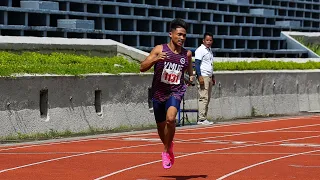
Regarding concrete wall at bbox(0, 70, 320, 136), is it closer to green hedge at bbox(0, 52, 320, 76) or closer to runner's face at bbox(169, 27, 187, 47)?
green hedge at bbox(0, 52, 320, 76)

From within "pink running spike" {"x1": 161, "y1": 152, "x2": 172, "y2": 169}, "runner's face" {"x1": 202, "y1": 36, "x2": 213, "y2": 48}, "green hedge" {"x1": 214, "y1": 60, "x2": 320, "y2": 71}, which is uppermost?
"runner's face" {"x1": 202, "y1": 36, "x2": 213, "y2": 48}

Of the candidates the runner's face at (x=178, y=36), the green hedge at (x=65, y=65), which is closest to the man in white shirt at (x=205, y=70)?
the green hedge at (x=65, y=65)

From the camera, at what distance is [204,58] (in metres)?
22.5

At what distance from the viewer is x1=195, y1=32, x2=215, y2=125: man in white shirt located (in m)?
22.5

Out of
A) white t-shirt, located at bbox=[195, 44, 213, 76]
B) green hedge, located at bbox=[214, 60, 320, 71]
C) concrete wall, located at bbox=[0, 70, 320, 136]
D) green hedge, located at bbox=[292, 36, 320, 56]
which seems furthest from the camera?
green hedge, located at bbox=[292, 36, 320, 56]

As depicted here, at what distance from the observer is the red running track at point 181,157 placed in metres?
12.7

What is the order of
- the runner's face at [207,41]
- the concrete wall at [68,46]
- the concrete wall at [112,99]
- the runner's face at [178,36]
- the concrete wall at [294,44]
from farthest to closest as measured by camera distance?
1. the concrete wall at [294,44]
2. the concrete wall at [68,46]
3. the runner's face at [207,41]
4. the concrete wall at [112,99]
5. the runner's face at [178,36]

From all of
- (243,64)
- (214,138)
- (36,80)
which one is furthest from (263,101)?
(36,80)

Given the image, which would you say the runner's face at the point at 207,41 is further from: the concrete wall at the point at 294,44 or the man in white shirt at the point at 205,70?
the concrete wall at the point at 294,44

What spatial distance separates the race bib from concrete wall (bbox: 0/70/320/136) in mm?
5915

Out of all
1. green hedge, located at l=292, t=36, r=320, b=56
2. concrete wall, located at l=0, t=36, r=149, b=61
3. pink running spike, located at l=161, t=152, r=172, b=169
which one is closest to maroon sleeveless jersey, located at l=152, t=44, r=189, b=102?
pink running spike, located at l=161, t=152, r=172, b=169

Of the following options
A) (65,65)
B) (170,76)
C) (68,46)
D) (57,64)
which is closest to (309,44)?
(68,46)

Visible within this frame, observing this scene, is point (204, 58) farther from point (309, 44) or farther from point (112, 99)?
point (309, 44)

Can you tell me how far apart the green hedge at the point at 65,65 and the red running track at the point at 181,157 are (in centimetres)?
162
